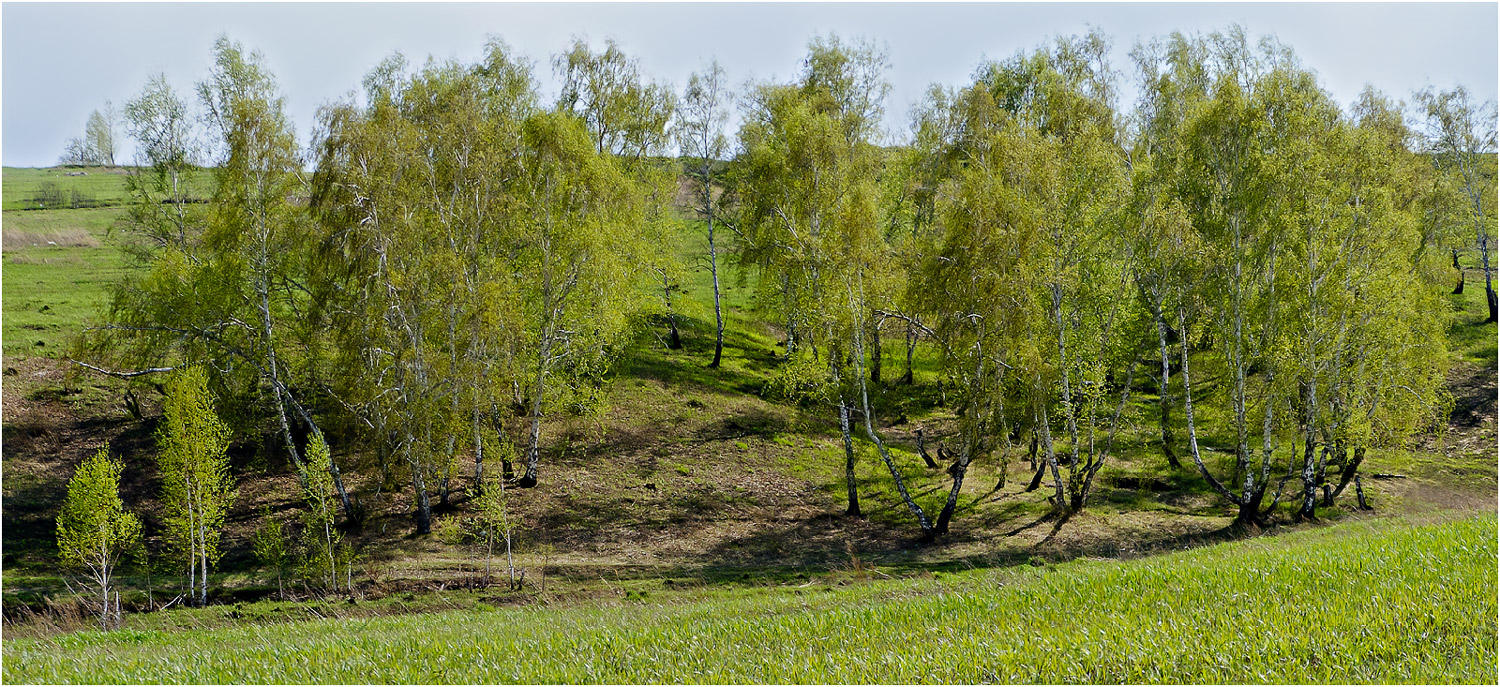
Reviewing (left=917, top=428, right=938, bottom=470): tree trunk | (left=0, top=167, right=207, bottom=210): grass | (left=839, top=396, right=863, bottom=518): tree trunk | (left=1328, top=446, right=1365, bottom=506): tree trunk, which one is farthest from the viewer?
(left=0, top=167, right=207, bottom=210): grass

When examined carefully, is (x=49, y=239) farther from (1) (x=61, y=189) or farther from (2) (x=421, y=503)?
(2) (x=421, y=503)

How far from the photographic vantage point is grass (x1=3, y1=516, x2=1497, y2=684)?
25.2ft

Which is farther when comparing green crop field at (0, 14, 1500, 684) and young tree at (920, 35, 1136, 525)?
young tree at (920, 35, 1136, 525)

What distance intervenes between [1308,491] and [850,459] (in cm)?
1715

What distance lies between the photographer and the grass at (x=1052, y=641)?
25.2 feet

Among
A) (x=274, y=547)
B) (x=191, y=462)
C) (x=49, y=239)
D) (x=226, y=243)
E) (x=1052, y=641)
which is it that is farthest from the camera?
(x=49, y=239)

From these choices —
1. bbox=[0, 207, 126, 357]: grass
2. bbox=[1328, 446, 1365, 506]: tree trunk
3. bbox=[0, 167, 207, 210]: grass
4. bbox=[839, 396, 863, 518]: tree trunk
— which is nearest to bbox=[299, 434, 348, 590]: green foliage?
bbox=[0, 207, 126, 357]: grass

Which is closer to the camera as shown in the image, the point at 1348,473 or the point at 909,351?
the point at 1348,473

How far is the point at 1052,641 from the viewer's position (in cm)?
860

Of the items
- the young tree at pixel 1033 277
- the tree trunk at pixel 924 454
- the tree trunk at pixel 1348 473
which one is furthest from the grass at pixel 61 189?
the tree trunk at pixel 1348 473

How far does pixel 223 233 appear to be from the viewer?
1112 inches

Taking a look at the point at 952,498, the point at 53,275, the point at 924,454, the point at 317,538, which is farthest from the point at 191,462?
the point at 53,275

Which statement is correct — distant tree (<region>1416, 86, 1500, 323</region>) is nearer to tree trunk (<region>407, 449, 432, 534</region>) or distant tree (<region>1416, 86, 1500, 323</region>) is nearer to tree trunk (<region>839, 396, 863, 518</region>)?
tree trunk (<region>839, 396, 863, 518</region>)

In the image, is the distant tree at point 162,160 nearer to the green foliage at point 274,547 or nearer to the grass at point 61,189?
the green foliage at point 274,547
